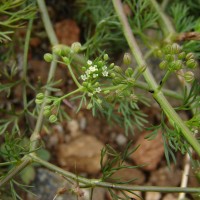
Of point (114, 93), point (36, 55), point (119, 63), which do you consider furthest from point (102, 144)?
point (114, 93)

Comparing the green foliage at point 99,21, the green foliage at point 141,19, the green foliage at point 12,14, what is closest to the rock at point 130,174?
the green foliage at point 99,21

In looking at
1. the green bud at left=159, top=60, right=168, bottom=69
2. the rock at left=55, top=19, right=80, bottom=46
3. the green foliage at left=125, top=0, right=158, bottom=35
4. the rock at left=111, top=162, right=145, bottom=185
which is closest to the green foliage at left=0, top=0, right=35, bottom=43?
the green foliage at left=125, top=0, right=158, bottom=35

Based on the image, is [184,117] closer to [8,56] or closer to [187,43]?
[187,43]

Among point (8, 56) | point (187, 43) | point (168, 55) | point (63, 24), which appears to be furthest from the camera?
point (63, 24)

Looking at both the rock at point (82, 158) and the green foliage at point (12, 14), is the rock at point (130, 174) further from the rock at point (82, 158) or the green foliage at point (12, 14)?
the green foliage at point (12, 14)

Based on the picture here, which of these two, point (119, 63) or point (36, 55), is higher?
point (36, 55)

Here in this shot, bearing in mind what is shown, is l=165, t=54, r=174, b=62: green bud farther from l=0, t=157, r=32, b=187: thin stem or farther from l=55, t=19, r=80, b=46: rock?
l=55, t=19, r=80, b=46: rock
